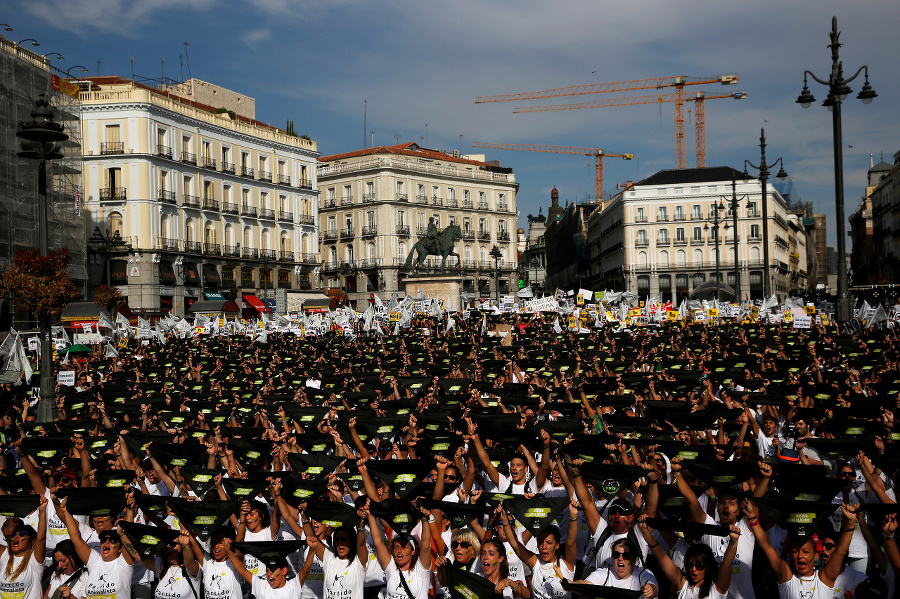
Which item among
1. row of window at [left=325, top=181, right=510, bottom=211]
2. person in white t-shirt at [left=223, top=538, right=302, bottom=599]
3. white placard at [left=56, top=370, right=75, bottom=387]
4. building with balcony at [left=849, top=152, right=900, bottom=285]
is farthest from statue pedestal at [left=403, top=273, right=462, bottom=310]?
person in white t-shirt at [left=223, top=538, right=302, bottom=599]

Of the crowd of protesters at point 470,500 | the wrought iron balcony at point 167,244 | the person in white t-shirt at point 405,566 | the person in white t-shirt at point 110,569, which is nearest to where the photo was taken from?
the crowd of protesters at point 470,500

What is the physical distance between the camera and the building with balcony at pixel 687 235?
85.3m

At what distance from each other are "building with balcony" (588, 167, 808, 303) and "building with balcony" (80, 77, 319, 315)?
36277 millimetres

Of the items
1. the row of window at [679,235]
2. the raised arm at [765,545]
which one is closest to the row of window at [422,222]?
the row of window at [679,235]

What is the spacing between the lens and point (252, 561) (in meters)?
7.29

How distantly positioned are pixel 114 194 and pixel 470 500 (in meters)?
51.4

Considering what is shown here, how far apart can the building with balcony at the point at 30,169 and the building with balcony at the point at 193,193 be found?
825 cm

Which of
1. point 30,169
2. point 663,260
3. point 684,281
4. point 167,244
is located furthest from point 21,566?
point 663,260

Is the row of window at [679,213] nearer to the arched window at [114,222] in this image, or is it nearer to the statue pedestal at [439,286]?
the statue pedestal at [439,286]

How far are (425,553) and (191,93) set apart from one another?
2472 inches

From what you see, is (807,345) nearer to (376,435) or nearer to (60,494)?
(376,435)

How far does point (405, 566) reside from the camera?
676 cm

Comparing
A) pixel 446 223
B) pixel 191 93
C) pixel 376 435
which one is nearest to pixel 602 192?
pixel 446 223

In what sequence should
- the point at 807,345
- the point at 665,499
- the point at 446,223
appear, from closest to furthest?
1. the point at 665,499
2. the point at 807,345
3. the point at 446,223
